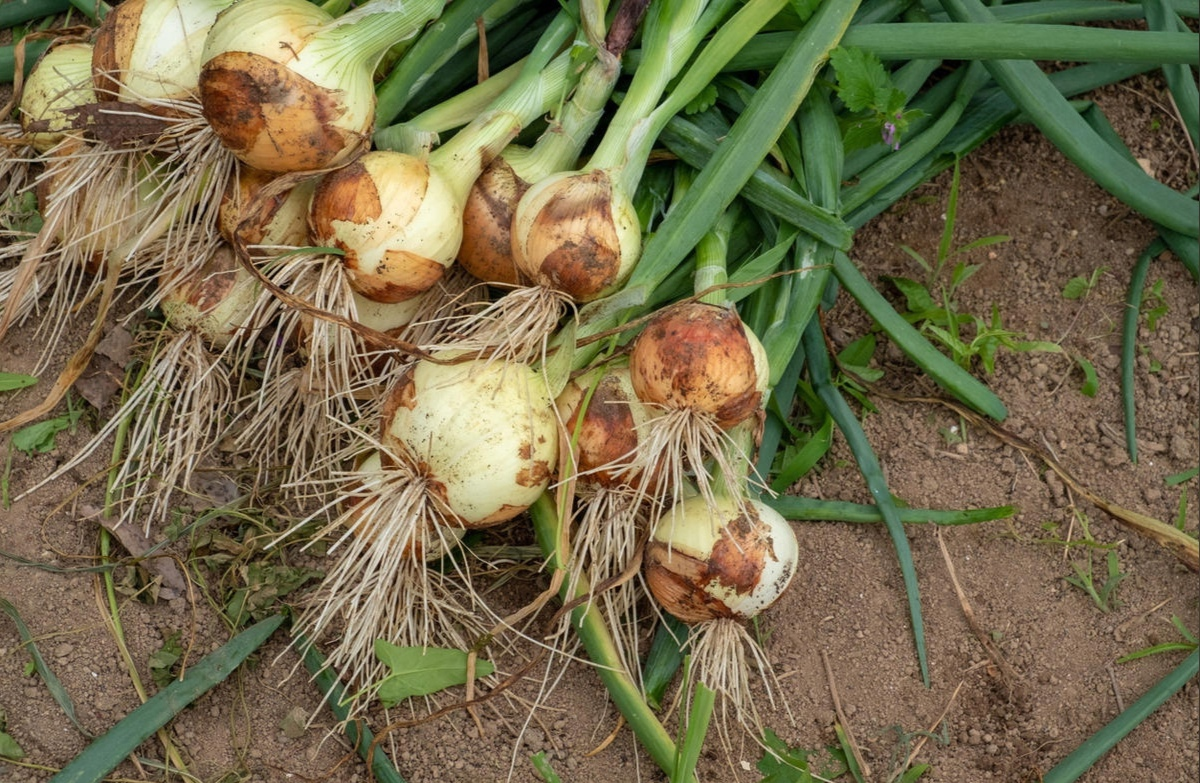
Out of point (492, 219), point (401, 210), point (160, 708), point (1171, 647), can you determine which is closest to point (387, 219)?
point (401, 210)

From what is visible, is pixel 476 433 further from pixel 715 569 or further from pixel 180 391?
pixel 180 391

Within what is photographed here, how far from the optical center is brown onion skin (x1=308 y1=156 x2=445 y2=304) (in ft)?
4.75

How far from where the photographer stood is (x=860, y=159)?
1.75 meters

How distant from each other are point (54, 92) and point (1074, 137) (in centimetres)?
148

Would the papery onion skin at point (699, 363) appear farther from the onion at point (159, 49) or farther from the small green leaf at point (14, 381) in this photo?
the small green leaf at point (14, 381)

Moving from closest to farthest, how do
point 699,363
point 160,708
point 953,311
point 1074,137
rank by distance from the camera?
point 699,363
point 160,708
point 1074,137
point 953,311

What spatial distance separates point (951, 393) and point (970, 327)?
6.0 inches

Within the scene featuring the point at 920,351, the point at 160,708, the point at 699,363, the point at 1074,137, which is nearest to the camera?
the point at 699,363

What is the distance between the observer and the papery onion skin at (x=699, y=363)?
4.60ft

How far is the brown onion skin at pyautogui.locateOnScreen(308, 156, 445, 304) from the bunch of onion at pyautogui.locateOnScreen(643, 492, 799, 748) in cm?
46

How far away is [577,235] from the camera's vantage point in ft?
4.70

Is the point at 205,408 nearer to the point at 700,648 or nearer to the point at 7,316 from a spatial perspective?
the point at 7,316

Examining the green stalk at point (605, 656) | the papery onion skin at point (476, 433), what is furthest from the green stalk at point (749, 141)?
the green stalk at point (605, 656)

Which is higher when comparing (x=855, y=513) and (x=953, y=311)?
(x=953, y=311)
